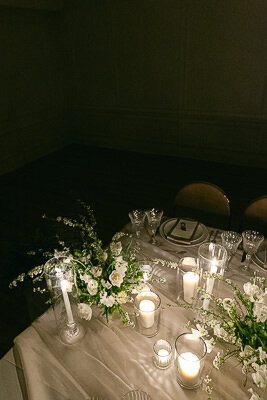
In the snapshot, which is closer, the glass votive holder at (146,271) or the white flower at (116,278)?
the white flower at (116,278)

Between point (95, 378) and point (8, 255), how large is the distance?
2.18 meters

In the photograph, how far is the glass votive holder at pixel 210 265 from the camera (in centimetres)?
115

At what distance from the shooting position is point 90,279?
1091mm

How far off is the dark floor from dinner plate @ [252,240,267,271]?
159cm

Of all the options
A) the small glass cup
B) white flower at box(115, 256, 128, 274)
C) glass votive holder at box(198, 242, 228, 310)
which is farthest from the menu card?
the small glass cup

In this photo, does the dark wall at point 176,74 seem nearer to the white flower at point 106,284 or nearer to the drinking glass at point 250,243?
the drinking glass at point 250,243

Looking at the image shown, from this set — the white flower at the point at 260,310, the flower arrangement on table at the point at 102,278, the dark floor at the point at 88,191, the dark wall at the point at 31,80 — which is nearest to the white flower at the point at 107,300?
the flower arrangement on table at the point at 102,278

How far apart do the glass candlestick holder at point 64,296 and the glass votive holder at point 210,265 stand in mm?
478

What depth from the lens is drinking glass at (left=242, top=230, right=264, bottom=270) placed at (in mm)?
1391

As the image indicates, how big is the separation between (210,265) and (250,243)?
31 cm

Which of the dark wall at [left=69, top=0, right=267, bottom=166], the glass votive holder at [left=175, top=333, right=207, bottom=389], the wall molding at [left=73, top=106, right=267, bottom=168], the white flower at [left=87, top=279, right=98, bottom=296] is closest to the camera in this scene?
the glass votive holder at [left=175, top=333, right=207, bottom=389]

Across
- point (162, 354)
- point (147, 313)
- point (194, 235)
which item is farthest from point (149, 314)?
point (194, 235)

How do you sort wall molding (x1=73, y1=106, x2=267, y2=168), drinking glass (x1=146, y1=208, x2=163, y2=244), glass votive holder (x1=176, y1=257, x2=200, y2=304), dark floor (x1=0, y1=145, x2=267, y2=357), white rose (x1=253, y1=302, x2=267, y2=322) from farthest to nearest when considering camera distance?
wall molding (x1=73, y1=106, x2=267, y2=168), dark floor (x1=0, y1=145, x2=267, y2=357), drinking glass (x1=146, y1=208, x2=163, y2=244), glass votive holder (x1=176, y1=257, x2=200, y2=304), white rose (x1=253, y1=302, x2=267, y2=322)

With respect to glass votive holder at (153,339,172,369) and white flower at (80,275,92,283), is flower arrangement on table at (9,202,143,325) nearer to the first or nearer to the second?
white flower at (80,275,92,283)
